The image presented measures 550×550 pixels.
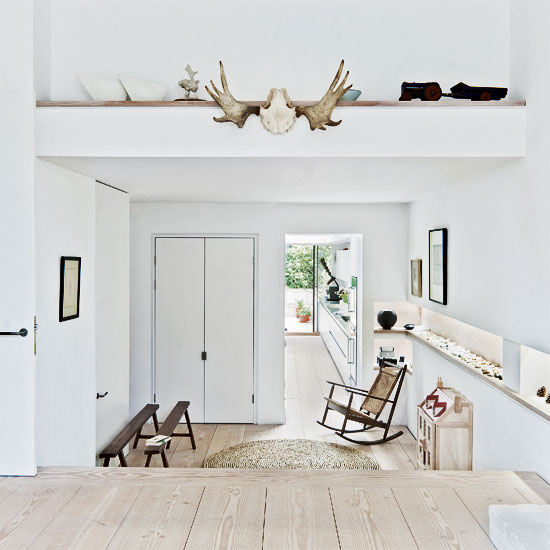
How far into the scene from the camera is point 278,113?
278 cm

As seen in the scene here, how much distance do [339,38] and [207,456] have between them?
378cm

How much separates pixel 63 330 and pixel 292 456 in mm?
2670

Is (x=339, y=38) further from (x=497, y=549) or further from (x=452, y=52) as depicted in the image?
(x=497, y=549)

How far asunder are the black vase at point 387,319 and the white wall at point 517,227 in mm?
2031

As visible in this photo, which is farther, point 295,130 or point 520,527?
point 295,130

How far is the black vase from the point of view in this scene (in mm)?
5977

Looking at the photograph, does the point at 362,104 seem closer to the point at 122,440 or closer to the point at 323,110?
the point at 323,110

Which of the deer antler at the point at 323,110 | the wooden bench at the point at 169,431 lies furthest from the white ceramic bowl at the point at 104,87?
the wooden bench at the point at 169,431

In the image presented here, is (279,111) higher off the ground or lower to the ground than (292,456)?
higher

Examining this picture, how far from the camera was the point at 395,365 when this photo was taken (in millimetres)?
5750

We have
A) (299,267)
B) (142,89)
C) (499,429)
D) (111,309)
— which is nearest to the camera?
(142,89)

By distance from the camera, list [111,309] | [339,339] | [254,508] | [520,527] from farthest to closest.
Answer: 1. [339,339]
2. [111,309]
3. [254,508]
4. [520,527]

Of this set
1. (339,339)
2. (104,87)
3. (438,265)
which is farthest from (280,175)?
(339,339)

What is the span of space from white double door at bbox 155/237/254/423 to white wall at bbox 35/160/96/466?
2.23 metres
